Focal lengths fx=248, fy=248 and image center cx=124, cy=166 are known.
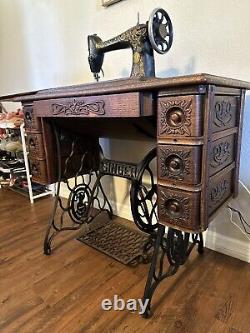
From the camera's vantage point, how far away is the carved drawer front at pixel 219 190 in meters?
0.91

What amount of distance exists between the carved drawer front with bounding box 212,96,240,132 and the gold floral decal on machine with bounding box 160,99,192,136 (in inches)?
4.2

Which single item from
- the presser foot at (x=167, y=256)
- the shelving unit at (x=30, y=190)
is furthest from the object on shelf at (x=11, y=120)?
the presser foot at (x=167, y=256)

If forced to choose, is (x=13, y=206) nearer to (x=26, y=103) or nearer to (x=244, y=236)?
(x=26, y=103)

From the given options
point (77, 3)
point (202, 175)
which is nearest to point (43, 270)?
point (202, 175)

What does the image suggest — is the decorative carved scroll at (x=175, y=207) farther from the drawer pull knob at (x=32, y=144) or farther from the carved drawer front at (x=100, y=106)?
the drawer pull knob at (x=32, y=144)

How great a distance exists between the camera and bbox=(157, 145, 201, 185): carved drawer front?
2.59ft

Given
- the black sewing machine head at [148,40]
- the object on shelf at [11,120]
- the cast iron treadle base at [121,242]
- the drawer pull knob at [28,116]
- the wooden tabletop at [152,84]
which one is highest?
the black sewing machine head at [148,40]

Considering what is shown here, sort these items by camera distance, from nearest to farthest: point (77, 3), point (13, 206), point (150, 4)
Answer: point (150, 4)
point (77, 3)
point (13, 206)

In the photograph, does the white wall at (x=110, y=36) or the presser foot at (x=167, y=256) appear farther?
the white wall at (x=110, y=36)

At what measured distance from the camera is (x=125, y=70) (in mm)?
1619

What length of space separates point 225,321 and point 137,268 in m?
0.47

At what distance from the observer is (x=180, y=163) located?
0.82 meters

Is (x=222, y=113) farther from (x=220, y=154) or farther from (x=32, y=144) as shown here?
(x=32, y=144)

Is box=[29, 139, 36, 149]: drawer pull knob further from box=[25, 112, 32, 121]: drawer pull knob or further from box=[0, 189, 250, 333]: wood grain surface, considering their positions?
box=[0, 189, 250, 333]: wood grain surface
